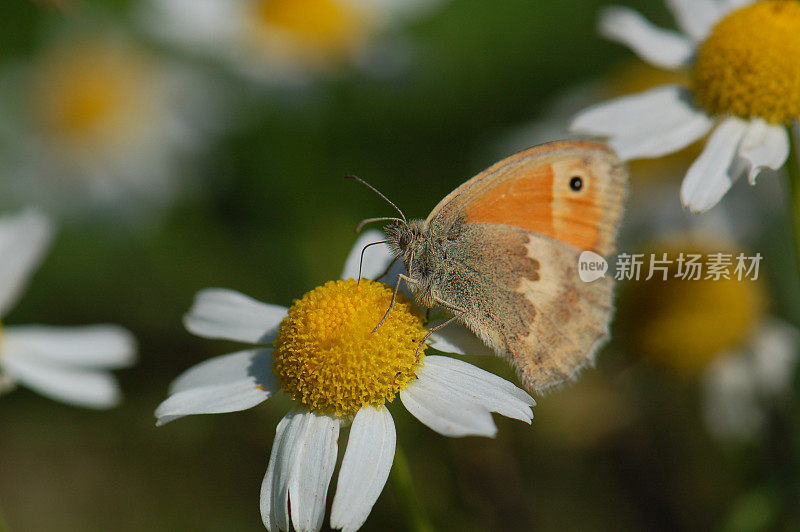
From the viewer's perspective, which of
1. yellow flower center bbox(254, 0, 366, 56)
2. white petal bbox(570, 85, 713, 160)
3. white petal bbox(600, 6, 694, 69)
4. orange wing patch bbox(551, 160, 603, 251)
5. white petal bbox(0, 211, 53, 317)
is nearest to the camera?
orange wing patch bbox(551, 160, 603, 251)

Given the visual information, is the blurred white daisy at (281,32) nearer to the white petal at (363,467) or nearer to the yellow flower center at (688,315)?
the yellow flower center at (688,315)

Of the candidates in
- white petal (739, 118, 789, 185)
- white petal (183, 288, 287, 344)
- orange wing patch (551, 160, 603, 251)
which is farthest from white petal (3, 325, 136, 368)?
white petal (739, 118, 789, 185)

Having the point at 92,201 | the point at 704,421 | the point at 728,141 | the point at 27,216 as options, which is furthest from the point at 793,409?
the point at 92,201

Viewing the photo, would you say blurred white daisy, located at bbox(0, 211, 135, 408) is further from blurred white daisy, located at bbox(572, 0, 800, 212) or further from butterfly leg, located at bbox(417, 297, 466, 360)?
blurred white daisy, located at bbox(572, 0, 800, 212)

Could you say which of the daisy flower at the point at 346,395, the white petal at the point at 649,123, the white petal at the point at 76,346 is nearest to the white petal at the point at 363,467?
the daisy flower at the point at 346,395

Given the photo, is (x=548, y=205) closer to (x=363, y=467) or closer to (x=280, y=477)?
(x=363, y=467)

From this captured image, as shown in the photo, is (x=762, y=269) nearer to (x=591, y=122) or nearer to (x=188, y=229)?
(x=591, y=122)
